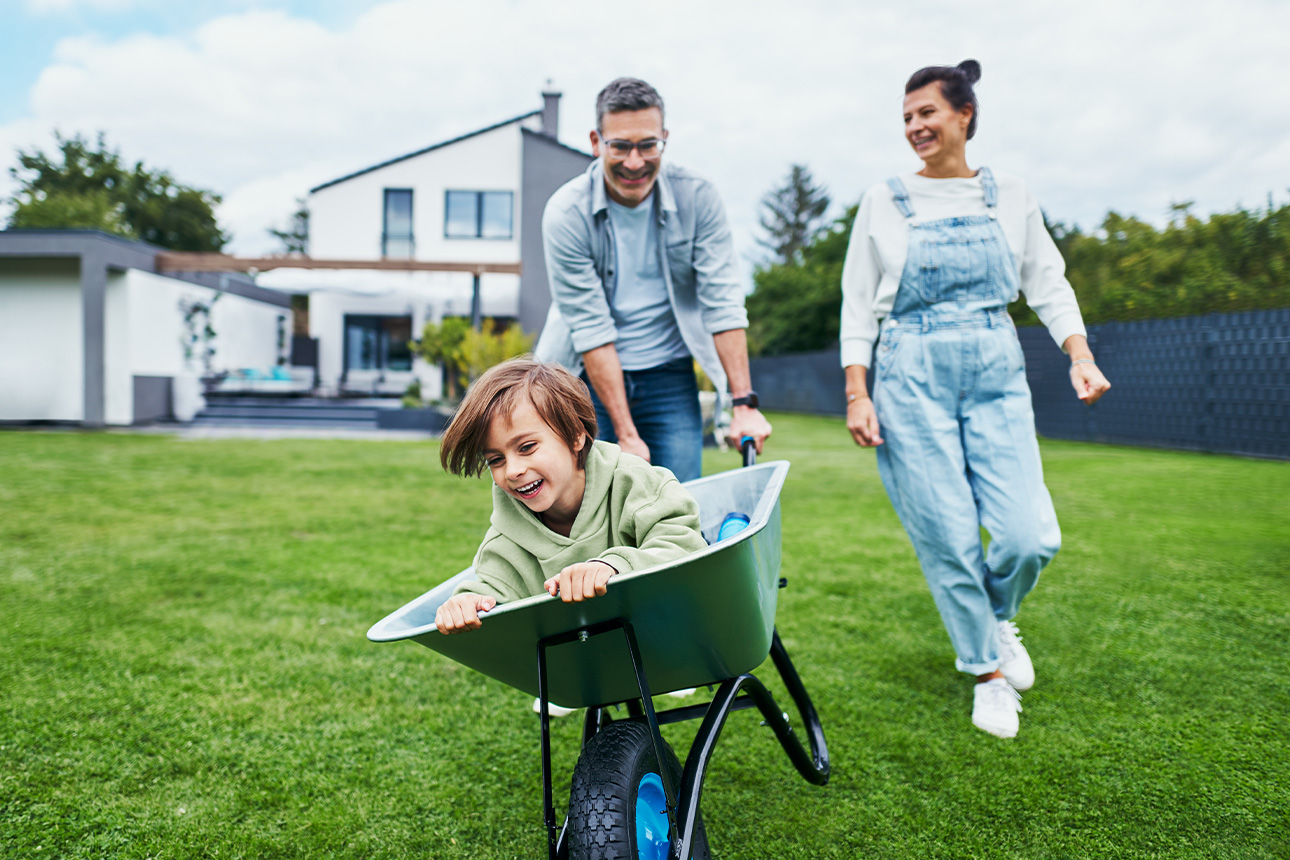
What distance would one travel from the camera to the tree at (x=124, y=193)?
3017 cm

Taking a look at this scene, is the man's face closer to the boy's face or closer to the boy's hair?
the boy's hair

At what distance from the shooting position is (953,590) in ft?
7.11

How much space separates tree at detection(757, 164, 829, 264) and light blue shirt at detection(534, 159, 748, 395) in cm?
4370

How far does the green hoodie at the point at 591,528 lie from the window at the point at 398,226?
56.2ft

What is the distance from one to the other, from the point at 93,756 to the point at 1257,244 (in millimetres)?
16377

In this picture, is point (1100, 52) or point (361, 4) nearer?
point (361, 4)

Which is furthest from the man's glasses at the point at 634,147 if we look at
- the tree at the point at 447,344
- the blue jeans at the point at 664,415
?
the tree at the point at 447,344

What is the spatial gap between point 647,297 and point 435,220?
1613 centimetres

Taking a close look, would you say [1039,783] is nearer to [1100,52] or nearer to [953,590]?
[953,590]

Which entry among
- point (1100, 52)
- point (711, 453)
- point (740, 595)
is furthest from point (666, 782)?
point (1100, 52)

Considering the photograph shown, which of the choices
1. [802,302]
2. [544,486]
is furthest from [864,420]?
[802,302]

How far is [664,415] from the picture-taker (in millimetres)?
2348

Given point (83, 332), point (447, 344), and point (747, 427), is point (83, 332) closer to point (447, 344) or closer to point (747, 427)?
point (447, 344)

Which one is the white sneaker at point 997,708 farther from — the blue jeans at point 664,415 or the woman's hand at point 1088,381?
the blue jeans at point 664,415
